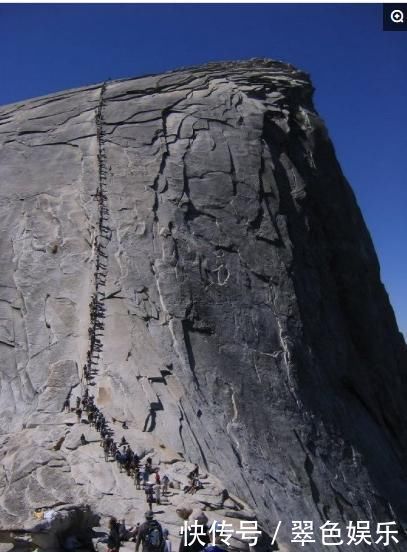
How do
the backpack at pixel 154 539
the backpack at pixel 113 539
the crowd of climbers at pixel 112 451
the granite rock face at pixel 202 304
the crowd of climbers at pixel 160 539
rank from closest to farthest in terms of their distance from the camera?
1. the crowd of climbers at pixel 160 539
2. the backpack at pixel 154 539
3. the crowd of climbers at pixel 112 451
4. the backpack at pixel 113 539
5. the granite rock face at pixel 202 304

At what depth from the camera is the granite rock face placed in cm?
1755

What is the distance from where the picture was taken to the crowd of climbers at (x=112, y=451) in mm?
8500

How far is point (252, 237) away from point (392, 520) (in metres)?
11.0

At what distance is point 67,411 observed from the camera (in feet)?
58.2

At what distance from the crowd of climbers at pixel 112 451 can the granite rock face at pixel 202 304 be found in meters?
0.24

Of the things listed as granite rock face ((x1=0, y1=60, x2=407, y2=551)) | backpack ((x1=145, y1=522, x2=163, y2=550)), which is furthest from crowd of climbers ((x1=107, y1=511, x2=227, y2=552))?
granite rock face ((x1=0, y1=60, x2=407, y2=551))

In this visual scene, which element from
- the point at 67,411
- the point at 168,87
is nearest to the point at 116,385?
the point at 67,411

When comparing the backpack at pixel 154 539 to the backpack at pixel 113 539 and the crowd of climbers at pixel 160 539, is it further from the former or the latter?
the backpack at pixel 113 539

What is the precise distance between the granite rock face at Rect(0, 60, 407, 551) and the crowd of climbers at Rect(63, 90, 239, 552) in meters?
0.24

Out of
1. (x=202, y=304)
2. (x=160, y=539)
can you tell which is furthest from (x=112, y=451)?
(x=202, y=304)

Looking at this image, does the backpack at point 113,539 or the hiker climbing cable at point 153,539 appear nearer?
the hiker climbing cable at point 153,539

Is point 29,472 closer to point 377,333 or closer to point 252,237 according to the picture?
point 252,237

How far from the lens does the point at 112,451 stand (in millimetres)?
15070

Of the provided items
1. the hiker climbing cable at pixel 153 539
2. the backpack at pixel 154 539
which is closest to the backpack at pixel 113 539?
the hiker climbing cable at pixel 153 539
